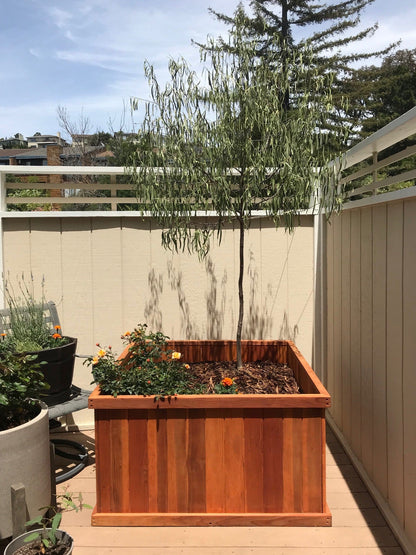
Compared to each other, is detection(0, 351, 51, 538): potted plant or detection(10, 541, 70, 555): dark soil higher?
detection(0, 351, 51, 538): potted plant

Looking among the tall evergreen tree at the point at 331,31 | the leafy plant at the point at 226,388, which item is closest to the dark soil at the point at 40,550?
the leafy plant at the point at 226,388

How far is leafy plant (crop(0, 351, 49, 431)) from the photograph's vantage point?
6.41ft

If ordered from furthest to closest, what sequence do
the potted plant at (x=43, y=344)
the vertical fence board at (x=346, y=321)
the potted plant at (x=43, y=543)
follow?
1. the vertical fence board at (x=346, y=321)
2. the potted plant at (x=43, y=344)
3. the potted plant at (x=43, y=543)

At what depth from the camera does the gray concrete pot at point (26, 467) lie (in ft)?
5.74

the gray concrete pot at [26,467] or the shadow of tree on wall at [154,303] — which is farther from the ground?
the shadow of tree on wall at [154,303]

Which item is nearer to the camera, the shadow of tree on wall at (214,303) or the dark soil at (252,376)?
the dark soil at (252,376)

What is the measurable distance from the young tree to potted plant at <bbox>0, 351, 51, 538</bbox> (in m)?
1.07

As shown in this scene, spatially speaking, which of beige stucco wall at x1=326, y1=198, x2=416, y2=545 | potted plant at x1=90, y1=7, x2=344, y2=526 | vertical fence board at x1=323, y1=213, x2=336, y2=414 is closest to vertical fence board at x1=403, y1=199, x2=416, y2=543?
beige stucco wall at x1=326, y1=198, x2=416, y2=545

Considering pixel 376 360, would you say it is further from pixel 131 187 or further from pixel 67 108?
pixel 67 108

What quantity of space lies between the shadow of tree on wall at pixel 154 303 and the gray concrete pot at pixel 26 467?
1386 mm

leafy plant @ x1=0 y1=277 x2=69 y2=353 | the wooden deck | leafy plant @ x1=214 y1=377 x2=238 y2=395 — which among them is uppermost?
leafy plant @ x1=0 y1=277 x2=69 y2=353

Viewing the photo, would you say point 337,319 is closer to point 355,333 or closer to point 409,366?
point 355,333

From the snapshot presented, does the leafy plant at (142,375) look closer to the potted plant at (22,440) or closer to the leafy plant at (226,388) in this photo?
the leafy plant at (226,388)

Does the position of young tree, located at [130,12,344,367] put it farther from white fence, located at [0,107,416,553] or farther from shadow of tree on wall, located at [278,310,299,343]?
shadow of tree on wall, located at [278,310,299,343]
